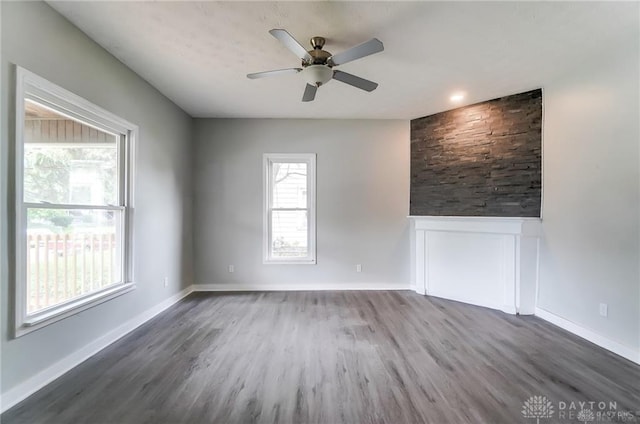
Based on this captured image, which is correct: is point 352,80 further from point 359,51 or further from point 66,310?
point 66,310

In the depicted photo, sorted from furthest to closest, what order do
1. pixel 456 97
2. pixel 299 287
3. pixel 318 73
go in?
pixel 299 287 → pixel 456 97 → pixel 318 73

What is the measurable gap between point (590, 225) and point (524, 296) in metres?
1.14

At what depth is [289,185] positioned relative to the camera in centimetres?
448

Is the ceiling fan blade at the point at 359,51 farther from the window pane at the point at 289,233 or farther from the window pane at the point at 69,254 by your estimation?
the window pane at the point at 289,233

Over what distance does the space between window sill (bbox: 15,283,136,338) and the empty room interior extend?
0.06ft

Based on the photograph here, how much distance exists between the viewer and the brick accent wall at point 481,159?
336 cm

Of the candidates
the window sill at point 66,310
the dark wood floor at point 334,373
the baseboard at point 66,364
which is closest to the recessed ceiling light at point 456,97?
the dark wood floor at point 334,373

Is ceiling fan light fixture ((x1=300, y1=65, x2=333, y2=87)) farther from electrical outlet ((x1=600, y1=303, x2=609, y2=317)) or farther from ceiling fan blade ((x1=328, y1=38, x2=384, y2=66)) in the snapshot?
electrical outlet ((x1=600, y1=303, x2=609, y2=317))

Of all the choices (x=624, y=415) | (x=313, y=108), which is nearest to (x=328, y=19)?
(x=313, y=108)

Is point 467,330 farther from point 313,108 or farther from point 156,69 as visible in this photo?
point 156,69

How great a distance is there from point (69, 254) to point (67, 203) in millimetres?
424

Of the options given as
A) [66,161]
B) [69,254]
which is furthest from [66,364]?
[66,161]

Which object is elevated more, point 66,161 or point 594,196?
point 66,161

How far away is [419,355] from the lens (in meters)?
2.38
